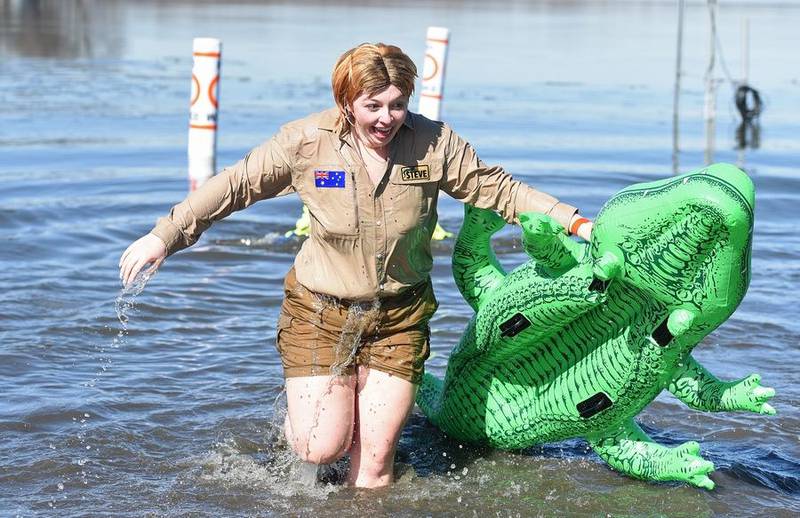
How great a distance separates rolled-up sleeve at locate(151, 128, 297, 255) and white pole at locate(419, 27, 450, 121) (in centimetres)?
642

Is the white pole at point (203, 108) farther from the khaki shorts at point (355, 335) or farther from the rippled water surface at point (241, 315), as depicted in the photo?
the khaki shorts at point (355, 335)

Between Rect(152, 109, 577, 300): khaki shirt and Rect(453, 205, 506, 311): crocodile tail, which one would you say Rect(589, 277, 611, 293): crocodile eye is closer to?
Rect(152, 109, 577, 300): khaki shirt

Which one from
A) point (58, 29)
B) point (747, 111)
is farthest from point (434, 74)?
point (58, 29)

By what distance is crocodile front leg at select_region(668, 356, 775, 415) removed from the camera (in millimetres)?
4957

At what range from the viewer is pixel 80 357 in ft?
23.4

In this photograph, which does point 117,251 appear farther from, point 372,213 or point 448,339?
point 372,213

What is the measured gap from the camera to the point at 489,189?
5.13 m

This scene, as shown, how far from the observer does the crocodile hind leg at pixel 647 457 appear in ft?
16.9

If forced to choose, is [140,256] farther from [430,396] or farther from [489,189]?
[430,396]

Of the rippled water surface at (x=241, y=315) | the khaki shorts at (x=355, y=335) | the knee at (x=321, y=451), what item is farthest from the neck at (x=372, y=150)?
the knee at (x=321, y=451)

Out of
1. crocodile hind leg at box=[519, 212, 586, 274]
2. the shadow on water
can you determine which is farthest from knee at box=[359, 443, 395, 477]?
the shadow on water

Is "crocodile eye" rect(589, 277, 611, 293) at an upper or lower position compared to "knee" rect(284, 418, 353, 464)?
upper

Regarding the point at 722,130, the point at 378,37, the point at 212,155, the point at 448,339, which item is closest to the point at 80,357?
the point at 448,339

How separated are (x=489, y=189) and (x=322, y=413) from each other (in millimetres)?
1176
